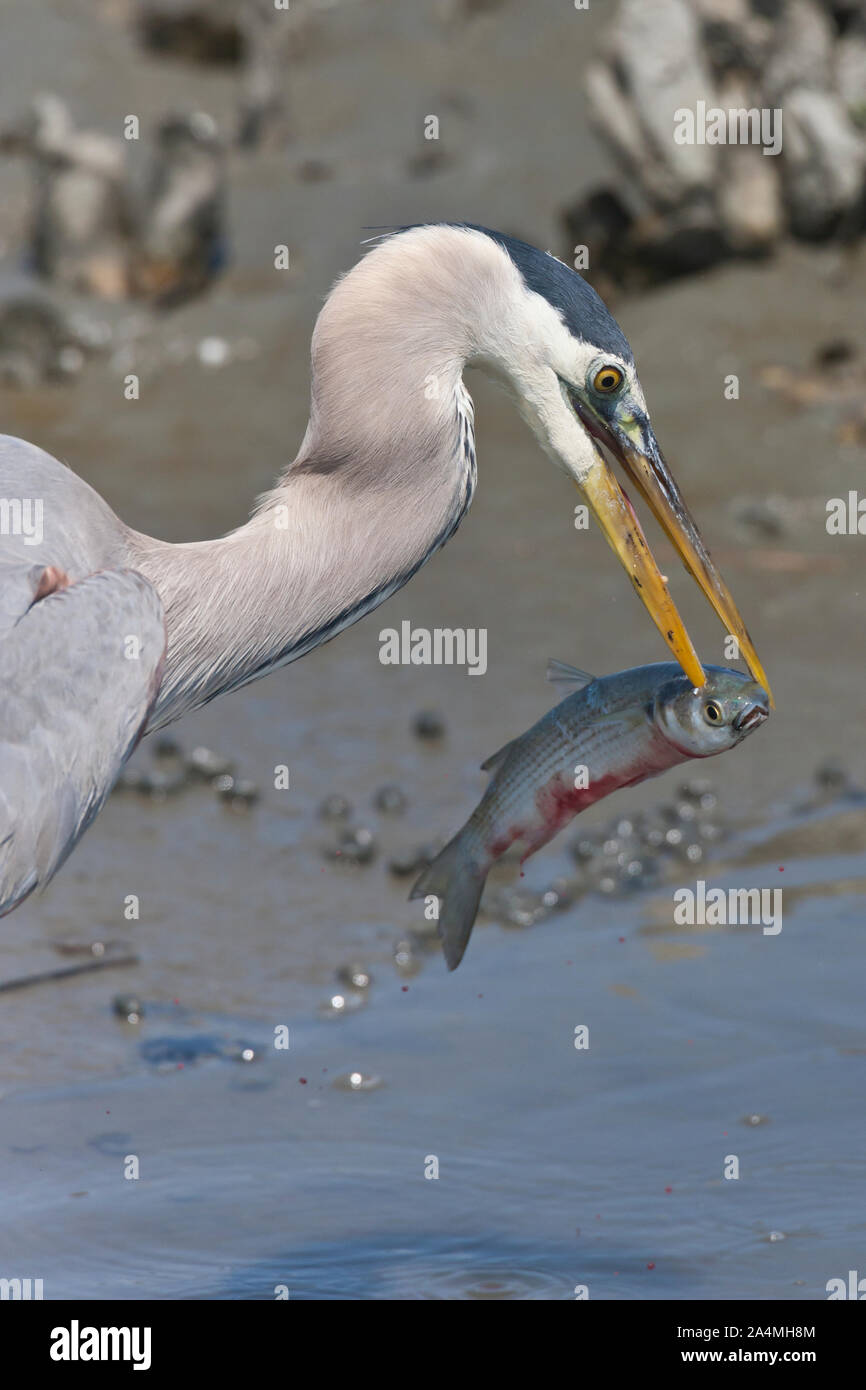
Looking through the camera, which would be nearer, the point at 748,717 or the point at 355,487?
the point at 748,717

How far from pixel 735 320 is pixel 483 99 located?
3184 millimetres

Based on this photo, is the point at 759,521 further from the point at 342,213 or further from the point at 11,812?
the point at 11,812

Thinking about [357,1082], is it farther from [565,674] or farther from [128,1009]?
[565,674]

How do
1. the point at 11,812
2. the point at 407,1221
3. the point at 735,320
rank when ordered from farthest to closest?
the point at 735,320 → the point at 407,1221 → the point at 11,812

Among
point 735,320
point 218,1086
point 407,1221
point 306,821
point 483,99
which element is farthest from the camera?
point 483,99

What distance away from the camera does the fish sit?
4602 mm

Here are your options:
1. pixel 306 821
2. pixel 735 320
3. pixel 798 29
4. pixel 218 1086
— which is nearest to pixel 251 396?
pixel 735 320

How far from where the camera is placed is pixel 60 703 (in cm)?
446

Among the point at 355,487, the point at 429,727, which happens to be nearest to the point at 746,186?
the point at 429,727

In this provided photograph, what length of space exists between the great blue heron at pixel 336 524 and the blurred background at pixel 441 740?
52.2 inches

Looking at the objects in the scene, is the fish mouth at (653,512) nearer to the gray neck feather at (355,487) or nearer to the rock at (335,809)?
the gray neck feather at (355,487)

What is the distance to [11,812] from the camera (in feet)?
14.6

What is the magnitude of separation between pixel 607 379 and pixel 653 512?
34 centimetres

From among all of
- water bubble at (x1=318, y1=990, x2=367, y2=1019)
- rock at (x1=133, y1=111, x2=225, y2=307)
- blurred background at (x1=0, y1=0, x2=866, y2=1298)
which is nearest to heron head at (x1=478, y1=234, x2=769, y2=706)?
blurred background at (x1=0, y1=0, x2=866, y2=1298)
